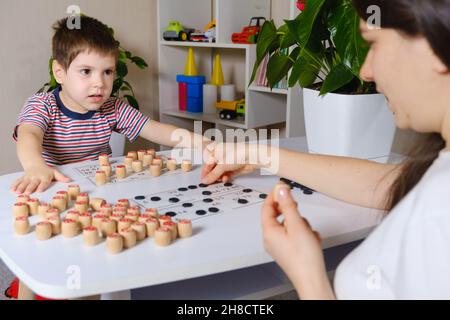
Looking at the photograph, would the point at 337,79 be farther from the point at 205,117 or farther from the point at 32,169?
the point at 205,117

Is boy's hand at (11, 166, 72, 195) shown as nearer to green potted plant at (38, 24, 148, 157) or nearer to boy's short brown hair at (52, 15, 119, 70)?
boy's short brown hair at (52, 15, 119, 70)

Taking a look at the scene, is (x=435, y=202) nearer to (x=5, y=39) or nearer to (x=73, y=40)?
(x=73, y=40)

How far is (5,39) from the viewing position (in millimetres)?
2340

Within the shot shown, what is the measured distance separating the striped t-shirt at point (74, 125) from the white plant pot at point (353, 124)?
1.98 feet

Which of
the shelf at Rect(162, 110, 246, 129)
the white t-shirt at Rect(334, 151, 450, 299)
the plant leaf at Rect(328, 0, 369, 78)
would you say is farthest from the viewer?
the shelf at Rect(162, 110, 246, 129)

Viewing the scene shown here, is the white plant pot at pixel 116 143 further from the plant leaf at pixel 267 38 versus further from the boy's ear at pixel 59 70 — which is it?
the plant leaf at pixel 267 38

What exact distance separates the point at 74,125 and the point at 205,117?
1226 mm

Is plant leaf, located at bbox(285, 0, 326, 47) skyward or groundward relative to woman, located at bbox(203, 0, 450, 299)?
skyward

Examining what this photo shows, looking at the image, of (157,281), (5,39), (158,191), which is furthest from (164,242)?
(5,39)

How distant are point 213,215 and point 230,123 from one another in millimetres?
1702

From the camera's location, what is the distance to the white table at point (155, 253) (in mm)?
612

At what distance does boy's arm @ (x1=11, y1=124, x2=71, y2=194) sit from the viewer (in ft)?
3.15

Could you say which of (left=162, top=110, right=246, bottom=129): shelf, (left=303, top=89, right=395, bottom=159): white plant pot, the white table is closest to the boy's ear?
the white table

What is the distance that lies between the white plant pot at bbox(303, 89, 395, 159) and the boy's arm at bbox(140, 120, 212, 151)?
0.98ft
